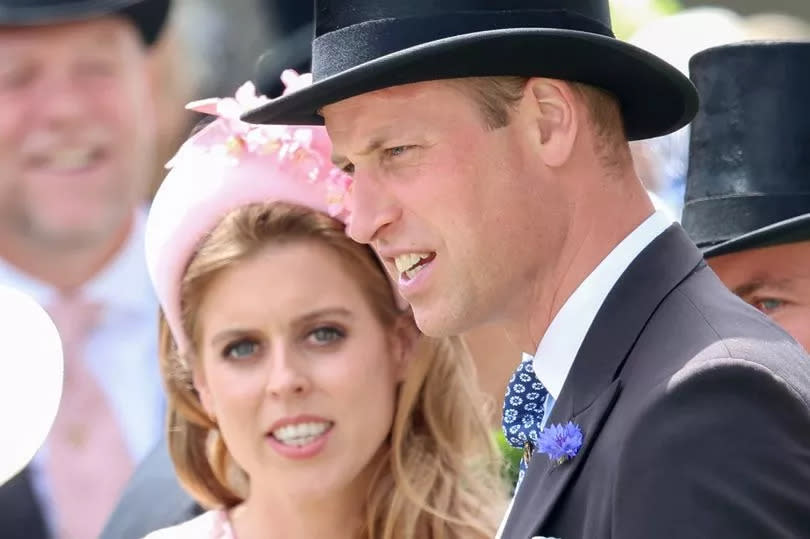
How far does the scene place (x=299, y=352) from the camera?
3219mm

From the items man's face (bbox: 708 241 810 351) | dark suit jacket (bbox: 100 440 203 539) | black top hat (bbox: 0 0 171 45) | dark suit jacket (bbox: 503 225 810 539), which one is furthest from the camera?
black top hat (bbox: 0 0 171 45)

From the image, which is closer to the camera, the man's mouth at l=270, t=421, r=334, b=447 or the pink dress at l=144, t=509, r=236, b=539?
the man's mouth at l=270, t=421, r=334, b=447

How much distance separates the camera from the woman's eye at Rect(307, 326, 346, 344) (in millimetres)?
3240

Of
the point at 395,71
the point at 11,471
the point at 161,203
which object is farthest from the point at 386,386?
the point at 395,71

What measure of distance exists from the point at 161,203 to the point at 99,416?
Result: 114 centimetres

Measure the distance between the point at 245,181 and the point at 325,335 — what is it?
15.8 inches

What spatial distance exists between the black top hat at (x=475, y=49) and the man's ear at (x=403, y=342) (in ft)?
3.55

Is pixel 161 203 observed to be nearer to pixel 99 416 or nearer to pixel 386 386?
pixel 386 386

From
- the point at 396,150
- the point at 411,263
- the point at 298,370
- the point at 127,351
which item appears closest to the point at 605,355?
the point at 411,263

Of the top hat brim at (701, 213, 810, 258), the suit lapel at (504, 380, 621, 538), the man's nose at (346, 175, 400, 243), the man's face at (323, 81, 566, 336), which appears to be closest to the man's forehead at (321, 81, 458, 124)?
the man's face at (323, 81, 566, 336)

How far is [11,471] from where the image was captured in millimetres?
2545

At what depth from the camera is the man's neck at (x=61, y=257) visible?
14.1 feet

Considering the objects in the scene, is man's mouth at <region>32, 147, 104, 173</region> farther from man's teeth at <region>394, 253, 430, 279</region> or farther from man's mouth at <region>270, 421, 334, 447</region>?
man's teeth at <region>394, 253, 430, 279</region>

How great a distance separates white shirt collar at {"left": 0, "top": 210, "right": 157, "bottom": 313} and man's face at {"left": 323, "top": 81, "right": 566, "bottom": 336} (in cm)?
217
